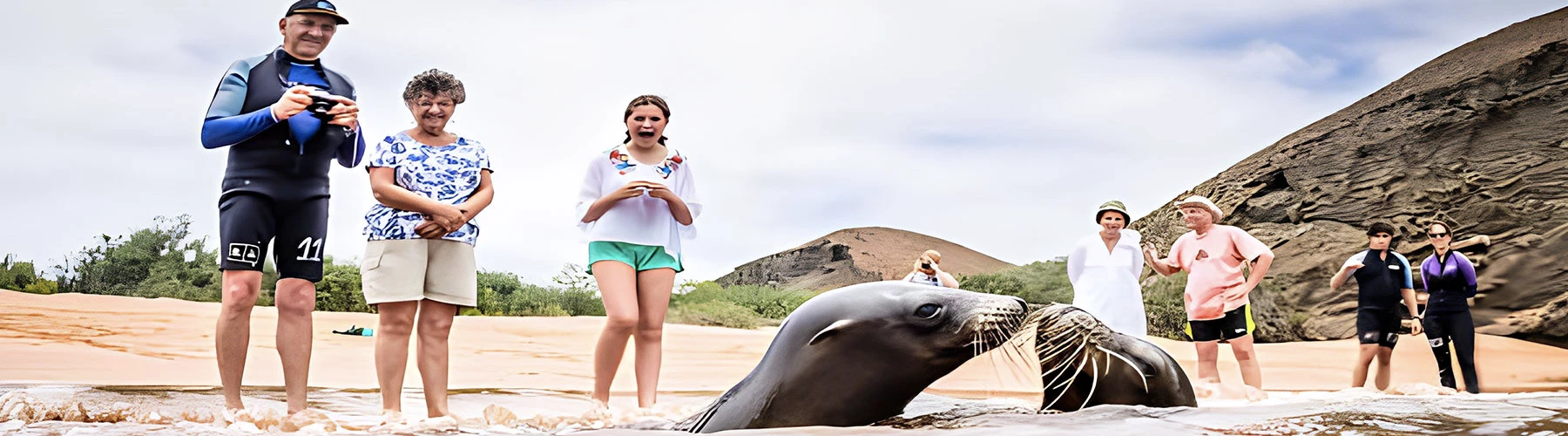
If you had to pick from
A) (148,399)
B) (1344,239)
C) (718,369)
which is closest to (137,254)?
(718,369)

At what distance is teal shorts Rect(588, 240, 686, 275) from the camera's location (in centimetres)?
460

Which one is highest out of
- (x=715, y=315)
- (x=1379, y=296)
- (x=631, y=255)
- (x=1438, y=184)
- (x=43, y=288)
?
(x=1438, y=184)

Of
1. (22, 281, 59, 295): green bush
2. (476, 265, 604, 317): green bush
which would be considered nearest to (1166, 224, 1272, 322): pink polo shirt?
(476, 265, 604, 317): green bush

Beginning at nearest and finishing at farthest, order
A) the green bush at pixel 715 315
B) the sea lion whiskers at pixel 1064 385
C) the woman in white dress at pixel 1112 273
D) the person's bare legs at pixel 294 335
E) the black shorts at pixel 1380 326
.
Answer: the sea lion whiskers at pixel 1064 385 → the person's bare legs at pixel 294 335 → the woman in white dress at pixel 1112 273 → the black shorts at pixel 1380 326 → the green bush at pixel 715 315

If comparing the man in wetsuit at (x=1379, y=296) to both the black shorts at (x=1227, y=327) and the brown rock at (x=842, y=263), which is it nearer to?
the black shorts at (x=1227, y=327)

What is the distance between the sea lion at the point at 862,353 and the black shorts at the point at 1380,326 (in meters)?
5.30

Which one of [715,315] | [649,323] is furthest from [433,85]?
[715,315]

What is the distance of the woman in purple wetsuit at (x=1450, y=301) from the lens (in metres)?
7.58

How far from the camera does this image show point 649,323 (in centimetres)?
464

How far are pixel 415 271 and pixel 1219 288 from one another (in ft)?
15.9

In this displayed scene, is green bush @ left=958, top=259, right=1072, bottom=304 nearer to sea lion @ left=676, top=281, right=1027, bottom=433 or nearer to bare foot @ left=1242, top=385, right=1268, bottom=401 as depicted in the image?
bare foot @ left=1242, top=385, right=1268, bottom=401

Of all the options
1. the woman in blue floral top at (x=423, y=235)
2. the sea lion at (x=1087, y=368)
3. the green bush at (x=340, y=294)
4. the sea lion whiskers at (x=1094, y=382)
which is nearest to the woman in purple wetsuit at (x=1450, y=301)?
the sea lion at (x=1087, y=368)

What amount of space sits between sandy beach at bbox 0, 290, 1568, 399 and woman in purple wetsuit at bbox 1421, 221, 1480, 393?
3.80ft

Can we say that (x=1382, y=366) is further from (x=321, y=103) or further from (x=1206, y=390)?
(x=321, y=103)
